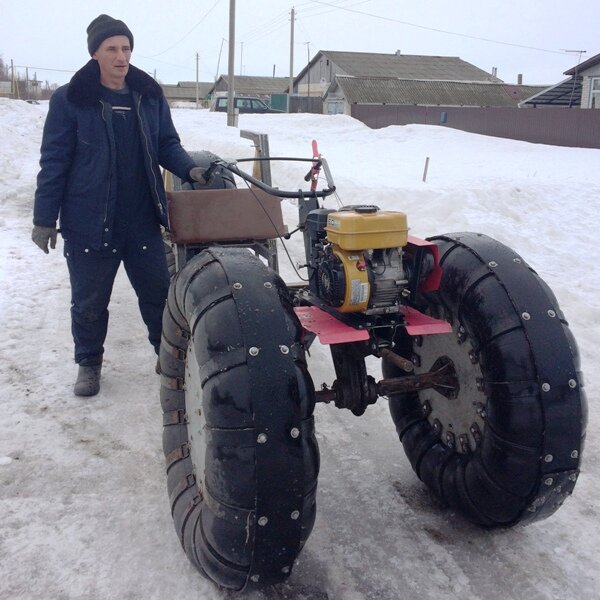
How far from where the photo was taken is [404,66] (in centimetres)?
5338

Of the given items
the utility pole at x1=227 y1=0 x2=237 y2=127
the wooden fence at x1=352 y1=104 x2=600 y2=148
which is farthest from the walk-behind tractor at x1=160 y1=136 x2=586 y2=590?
the wooden fence at x1=352 y1=104 x2=600 y2=148

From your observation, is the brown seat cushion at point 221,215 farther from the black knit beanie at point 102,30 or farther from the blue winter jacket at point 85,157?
the black knit beanie at point 102,30

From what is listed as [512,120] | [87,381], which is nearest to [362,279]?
[87,381]

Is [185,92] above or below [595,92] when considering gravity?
above

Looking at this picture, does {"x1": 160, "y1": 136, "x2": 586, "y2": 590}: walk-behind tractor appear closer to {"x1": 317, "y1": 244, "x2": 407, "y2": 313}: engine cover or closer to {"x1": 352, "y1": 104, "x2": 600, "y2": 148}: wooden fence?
{"x1": 317, "y1": 244, "x2": 407, "y2": 313}: engine cover

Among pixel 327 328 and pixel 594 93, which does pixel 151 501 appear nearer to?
pixel 327 328

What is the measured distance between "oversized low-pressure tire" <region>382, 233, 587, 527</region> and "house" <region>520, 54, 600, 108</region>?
3025 centimetres

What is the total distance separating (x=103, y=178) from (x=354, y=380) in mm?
2070

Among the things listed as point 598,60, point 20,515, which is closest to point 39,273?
point 20,515

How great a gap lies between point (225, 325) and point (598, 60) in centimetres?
3138

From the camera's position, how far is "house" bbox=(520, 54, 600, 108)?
29578 millimetres

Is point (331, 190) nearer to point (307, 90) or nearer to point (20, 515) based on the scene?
point (20, 515)

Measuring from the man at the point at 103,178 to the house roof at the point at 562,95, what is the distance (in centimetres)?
3134

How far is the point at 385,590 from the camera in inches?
99.0
